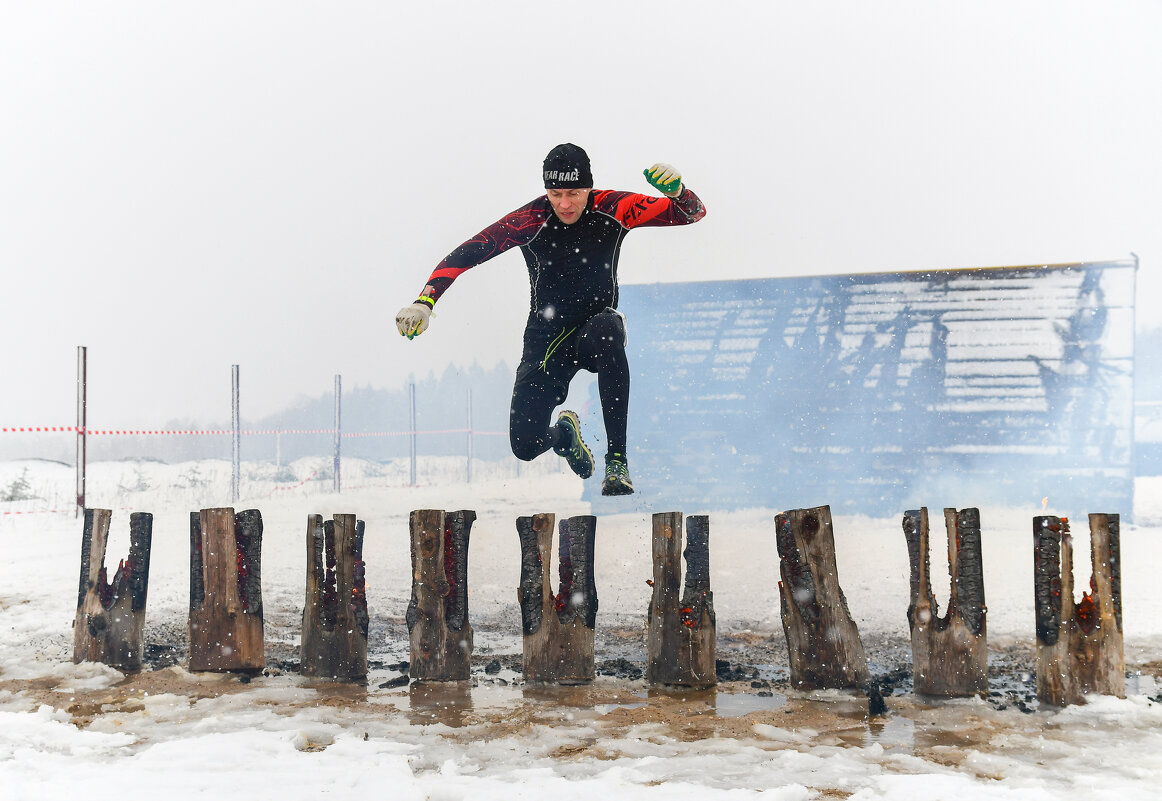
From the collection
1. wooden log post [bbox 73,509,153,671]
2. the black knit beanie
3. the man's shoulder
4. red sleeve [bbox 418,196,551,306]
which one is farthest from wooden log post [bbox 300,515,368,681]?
the black knit beanie

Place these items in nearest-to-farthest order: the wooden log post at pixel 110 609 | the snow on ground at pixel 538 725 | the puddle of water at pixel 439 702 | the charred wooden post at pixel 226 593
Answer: the snow on ground at pixel 538 725 < the puddle of water at pixel 439 702 < the charred wooden post at pixel 226 593 < the wooden log post at pixel 110 609

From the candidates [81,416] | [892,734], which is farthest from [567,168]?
[81,416]

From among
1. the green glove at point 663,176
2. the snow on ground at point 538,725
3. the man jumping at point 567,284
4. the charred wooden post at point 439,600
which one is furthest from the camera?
the charred wooden post at point 439,600

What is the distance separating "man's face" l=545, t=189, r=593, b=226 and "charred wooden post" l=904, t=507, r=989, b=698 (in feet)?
7.08

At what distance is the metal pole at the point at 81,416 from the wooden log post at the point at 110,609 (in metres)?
6.97

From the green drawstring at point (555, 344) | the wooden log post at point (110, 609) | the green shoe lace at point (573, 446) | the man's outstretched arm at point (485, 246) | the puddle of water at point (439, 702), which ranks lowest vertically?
the puddle of water at point (439, 702)

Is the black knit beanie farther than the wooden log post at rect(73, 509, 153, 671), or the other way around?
the wooden log post at rect(73, 509, 153, 671)

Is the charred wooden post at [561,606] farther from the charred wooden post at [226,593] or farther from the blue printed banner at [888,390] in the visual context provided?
the blue printed banner at [888,390]

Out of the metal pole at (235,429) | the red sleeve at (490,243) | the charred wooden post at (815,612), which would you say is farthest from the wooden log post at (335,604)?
the metal pole at (235,429)

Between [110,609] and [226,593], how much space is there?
69cm

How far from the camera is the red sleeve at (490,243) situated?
4.21 m

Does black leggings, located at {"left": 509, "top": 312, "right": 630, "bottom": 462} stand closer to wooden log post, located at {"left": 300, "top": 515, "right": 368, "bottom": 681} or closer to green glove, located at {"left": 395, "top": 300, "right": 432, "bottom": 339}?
green glove, located at {"left": 395, "top": 300, "right": 432, "bottom": 339}

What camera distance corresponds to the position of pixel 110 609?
4.98 metres

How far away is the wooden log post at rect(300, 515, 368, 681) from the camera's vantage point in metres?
4.71
